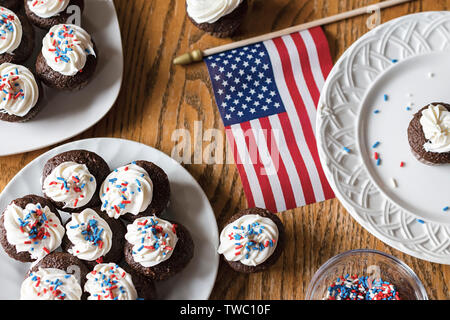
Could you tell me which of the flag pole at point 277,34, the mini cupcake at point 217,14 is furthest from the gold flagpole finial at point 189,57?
the mini cupcake at point 217,14

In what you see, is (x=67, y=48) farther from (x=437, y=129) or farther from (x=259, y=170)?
(x=437, y=129)

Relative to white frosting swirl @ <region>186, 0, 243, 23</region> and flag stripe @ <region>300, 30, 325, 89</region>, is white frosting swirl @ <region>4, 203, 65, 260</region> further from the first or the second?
flag stripe @ <region>300, 30, 325, 89</region>

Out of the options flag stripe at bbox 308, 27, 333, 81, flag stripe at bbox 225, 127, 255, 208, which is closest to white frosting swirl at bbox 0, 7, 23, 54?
flag stripe at bbox 225, 127, 255, 208

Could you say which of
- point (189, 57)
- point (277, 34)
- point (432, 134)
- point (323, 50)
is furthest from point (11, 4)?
point (432, 134)

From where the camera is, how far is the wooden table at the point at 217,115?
8.80 feet

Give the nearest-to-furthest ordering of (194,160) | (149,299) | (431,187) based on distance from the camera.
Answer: (149,299)
(431,187)
(194,160)

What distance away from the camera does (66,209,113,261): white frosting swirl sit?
7.89 ft

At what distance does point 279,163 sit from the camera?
2.74 meters

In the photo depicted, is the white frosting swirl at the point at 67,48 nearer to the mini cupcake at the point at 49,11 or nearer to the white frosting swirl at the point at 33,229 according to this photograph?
the mini cupcake at the point at 49,11

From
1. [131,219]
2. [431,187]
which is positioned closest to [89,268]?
[131,219]

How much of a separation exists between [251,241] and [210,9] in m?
1.25

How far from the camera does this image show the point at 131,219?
2539mm
